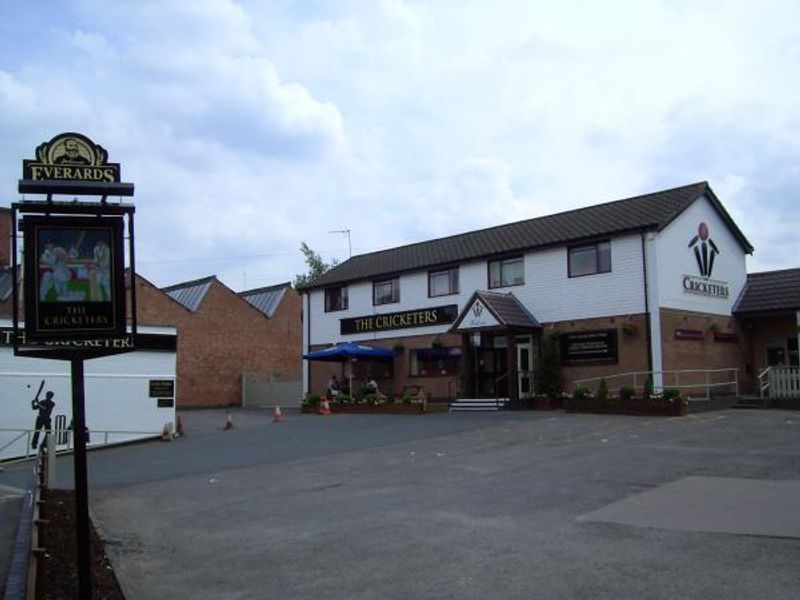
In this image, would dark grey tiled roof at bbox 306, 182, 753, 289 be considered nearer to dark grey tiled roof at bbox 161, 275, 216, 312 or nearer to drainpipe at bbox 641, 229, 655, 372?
drainpipe at bbox 641, 229, 655, 372

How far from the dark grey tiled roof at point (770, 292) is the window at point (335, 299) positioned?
1633 cm

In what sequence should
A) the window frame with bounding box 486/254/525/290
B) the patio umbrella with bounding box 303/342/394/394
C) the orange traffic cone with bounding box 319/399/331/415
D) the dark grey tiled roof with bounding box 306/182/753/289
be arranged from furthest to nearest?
the patio umbrella with bounding box 303/342/394/394, the orange traffic cone with bounding box 319/399/331/415, the window frame with bounding box 486/254/525/290, the dark grey tiled roof with bounding box 306/182/753/289

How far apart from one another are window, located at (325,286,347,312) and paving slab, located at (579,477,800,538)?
26126 millimetres

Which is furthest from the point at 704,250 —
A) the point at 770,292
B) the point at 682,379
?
the point at 682,379

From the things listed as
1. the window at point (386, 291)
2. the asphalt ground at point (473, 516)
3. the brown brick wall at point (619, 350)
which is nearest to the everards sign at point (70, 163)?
the asphalt ground at point (473, 516)

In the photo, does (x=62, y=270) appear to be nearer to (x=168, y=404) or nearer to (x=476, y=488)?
(x=476, y=488)

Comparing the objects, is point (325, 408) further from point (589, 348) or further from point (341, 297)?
point (589, 348)

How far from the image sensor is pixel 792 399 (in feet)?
77.7

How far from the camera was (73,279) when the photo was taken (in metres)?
6.60

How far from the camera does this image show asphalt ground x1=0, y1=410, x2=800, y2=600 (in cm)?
723

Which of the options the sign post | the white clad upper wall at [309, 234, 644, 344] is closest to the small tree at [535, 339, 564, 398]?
the white clad upper wall at [309, 234, 644, 344]

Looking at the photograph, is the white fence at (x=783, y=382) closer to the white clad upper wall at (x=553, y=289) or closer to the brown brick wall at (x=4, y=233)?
the white clad upper wall at (x=553, y=289)

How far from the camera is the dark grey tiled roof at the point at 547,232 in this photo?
2692cm

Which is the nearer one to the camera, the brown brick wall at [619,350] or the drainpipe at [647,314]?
the drainpipe at [647,314]
